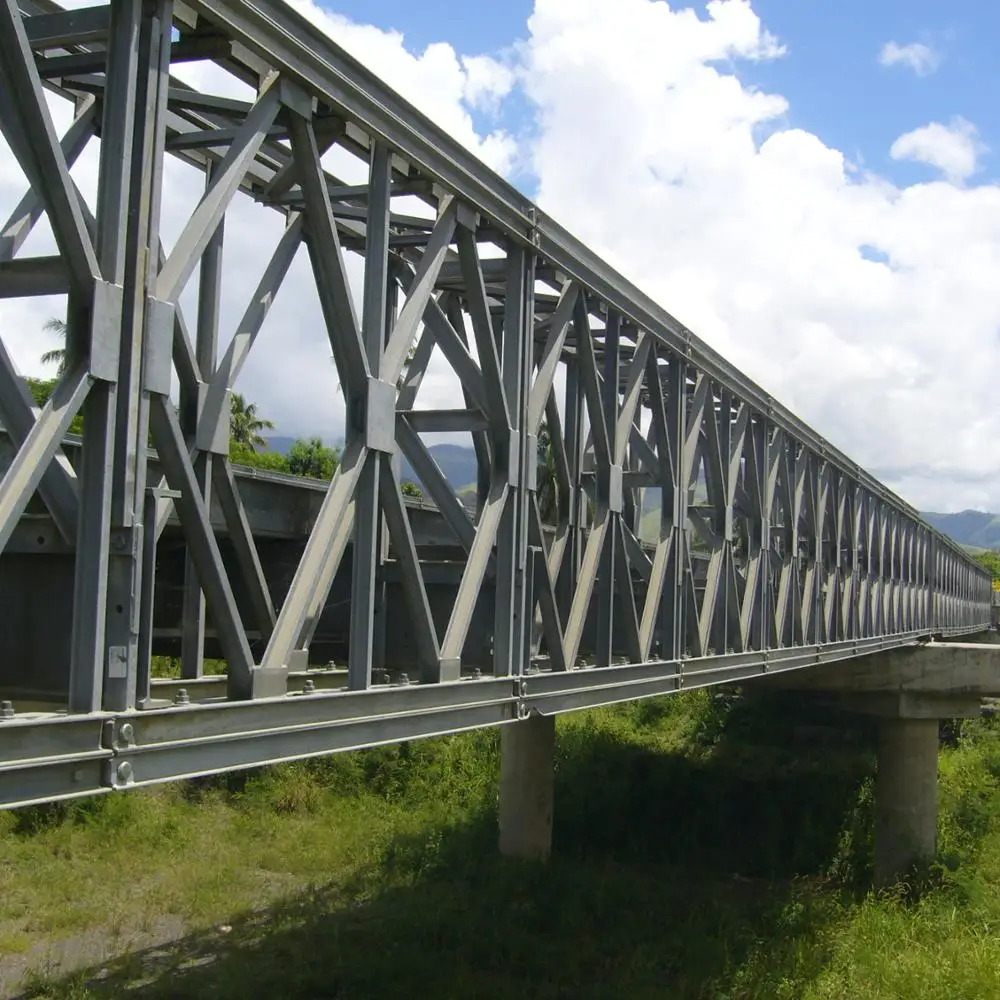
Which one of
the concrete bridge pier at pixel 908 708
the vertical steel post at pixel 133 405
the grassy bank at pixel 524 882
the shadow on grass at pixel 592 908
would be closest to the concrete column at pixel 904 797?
the concrete bridge pier at pixel 908 708

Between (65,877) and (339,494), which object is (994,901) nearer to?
(65,877)

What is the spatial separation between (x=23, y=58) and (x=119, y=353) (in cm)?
134

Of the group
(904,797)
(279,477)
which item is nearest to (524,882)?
(904,797)

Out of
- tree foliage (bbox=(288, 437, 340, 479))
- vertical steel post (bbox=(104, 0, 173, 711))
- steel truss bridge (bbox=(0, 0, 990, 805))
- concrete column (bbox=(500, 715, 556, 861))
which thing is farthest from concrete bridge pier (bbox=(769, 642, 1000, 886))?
tree foliage (bbox=(288, 437, 340, 479))

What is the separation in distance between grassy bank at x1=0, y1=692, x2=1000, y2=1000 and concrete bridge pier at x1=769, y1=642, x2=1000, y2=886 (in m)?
1.00

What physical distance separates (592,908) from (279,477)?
48.8ft

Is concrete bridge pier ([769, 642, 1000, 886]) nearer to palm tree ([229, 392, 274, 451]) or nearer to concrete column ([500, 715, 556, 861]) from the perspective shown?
concrete column ([500, 715, 556, 861])

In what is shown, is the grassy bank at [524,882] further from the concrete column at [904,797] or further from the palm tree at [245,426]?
the palm tree at [245,426]

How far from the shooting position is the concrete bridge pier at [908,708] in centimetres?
2728

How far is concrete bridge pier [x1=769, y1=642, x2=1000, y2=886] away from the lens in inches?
1074

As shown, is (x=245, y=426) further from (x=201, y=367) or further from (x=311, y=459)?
(x=201, y=367)

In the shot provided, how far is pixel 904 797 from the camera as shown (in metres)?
27.5

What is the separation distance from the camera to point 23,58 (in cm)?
549

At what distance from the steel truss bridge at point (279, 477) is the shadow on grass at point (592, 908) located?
675cm
